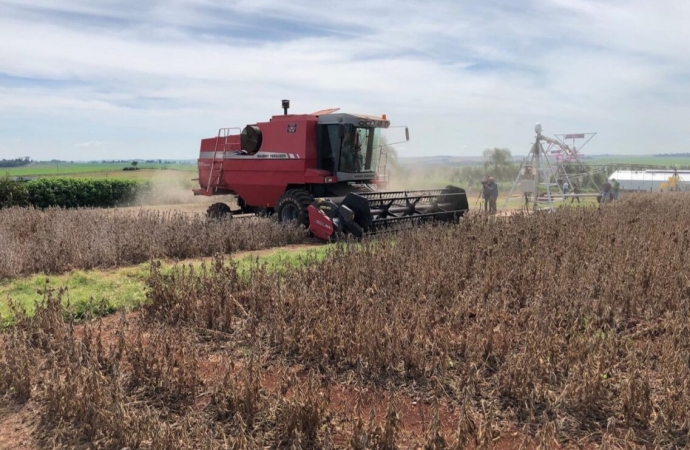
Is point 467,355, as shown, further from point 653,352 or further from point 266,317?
point 266,317

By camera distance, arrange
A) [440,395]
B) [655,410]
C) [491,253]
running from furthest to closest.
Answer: [491,253], [440,395], [655,410]

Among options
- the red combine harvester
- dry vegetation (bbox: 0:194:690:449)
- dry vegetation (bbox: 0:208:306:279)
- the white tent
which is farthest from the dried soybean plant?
the white tent

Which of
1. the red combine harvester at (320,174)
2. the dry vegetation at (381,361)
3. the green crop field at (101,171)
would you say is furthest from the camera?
the green crop field at (101,171)

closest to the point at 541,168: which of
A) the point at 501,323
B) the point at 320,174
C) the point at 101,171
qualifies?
the point at 320,174

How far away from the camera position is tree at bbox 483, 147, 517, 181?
4862 centimetres

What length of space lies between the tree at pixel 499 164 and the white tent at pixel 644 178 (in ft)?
33.3

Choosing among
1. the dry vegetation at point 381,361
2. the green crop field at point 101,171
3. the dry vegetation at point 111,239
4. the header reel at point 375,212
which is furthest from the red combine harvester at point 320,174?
the green crop field at point 101,171

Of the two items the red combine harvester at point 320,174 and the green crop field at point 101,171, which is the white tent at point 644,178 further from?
the green crop field at point 101,171

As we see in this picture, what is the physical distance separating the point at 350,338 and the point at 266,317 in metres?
1.13

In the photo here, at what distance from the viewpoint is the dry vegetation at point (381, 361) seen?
3.09 metres

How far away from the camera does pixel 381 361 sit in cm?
395

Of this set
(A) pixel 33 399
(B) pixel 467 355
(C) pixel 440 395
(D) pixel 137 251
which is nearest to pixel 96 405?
(A) pixel 33 399

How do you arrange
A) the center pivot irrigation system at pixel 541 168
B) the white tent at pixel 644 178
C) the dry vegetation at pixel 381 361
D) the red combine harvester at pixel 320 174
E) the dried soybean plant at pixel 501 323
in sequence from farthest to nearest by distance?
the white tent at pixel 644 178 → the center pivot irrigation system at pixel 541 168 → the red combine harvester at pixel 320 174 → the dried soybean plant at pixel 501 323 → the dry vegetation at pixel 381 361

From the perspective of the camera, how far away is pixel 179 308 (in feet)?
17.4
